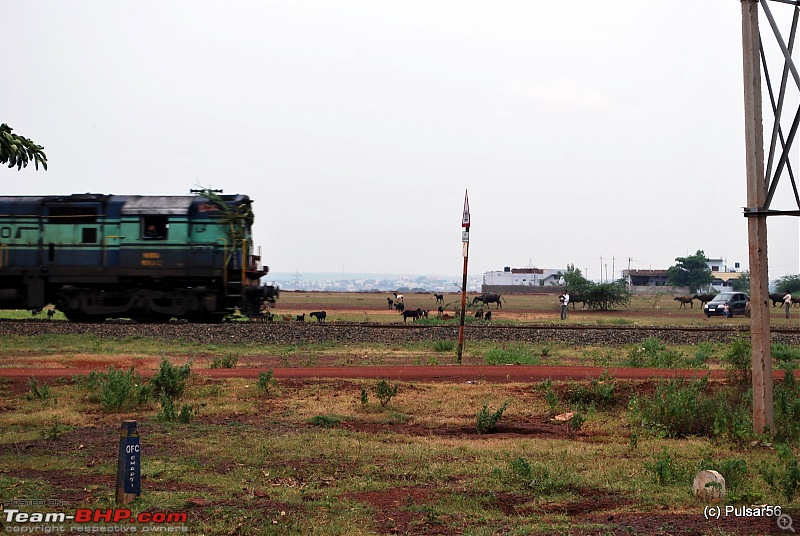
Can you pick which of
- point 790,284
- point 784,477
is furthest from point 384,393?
point 790,284

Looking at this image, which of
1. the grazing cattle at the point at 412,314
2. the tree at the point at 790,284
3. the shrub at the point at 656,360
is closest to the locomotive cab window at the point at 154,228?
the shrub at the point at 656,360

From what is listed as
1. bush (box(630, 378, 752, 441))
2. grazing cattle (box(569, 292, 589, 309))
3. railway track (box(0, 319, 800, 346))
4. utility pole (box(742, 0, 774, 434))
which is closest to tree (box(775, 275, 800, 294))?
grazing cattle (box(569, 292, 589, 309))

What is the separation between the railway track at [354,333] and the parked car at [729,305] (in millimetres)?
20912

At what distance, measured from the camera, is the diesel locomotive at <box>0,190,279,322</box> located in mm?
23438

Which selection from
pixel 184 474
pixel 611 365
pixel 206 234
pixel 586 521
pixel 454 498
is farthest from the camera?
pixel 206 234

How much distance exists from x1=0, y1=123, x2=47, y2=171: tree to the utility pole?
407 inches

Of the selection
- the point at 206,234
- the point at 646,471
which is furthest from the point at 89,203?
the point at 646,471

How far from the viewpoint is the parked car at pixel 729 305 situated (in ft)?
173

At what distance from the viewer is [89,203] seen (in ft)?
80.1

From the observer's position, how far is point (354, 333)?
1208 inches

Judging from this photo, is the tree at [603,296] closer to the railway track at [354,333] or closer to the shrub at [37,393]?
the railway track at [354,333]

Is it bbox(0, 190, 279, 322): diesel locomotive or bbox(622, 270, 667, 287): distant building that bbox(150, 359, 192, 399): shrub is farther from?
bbox(622, 270, 667, 287): distant building

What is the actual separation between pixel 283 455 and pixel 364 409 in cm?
426

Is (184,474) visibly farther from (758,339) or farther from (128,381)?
(758,339)
